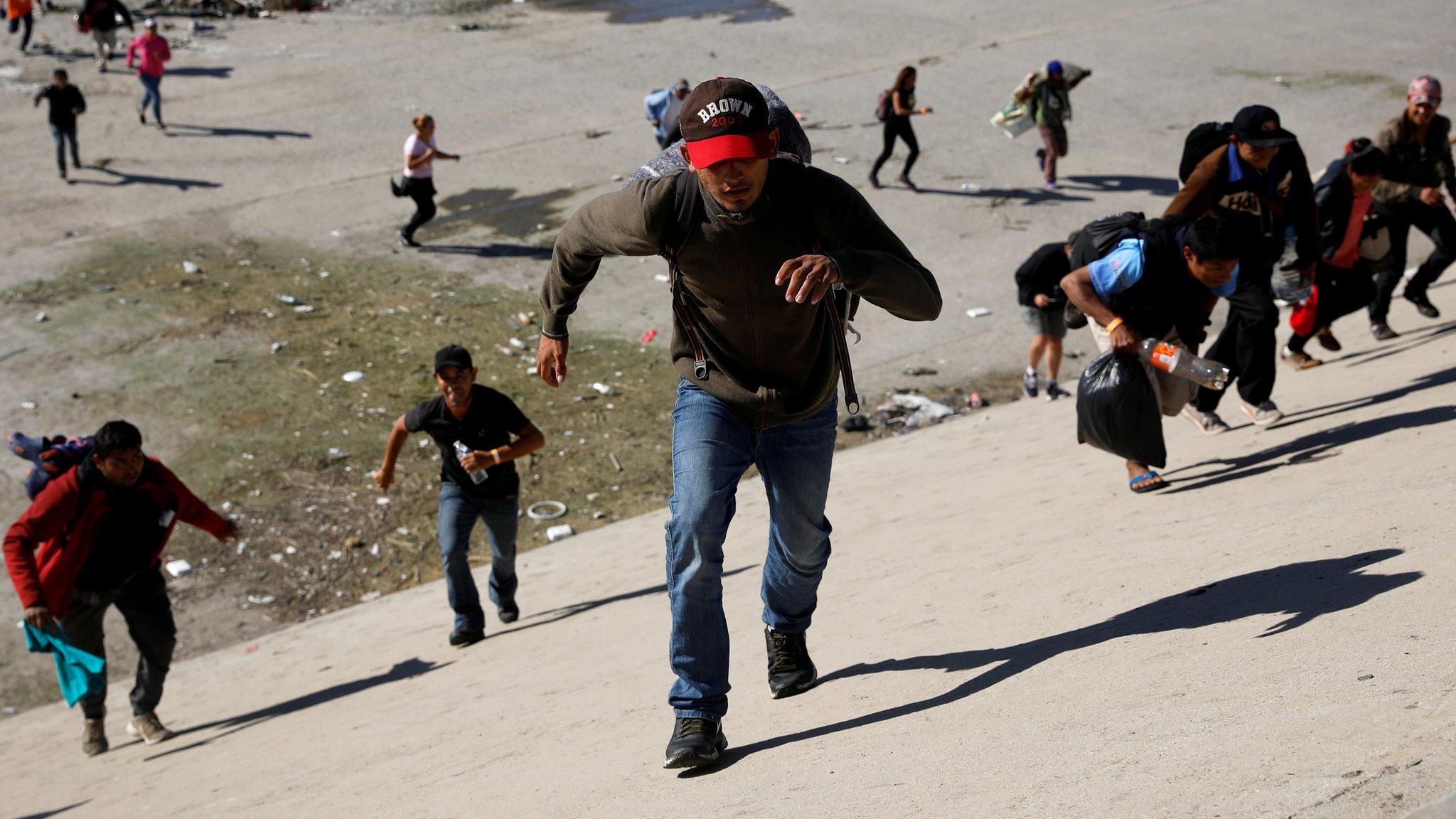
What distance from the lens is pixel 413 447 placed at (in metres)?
9.33

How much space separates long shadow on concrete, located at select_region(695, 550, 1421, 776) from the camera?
3.46 m

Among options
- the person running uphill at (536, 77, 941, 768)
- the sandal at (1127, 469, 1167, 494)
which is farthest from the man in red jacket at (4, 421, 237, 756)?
the sandal at (1127, 469, 1167, 494)

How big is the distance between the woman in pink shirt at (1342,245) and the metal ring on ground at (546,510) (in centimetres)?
487

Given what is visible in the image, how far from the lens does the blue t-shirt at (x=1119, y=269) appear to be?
5191 mm

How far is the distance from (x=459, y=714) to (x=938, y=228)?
30.5 feet

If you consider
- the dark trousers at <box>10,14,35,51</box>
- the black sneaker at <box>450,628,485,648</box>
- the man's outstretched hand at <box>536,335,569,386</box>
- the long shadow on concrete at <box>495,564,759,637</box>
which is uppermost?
the dark trousers at <box>10,14,35,51</box>

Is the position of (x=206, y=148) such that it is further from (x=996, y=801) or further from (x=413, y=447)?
(x=996, y=801)

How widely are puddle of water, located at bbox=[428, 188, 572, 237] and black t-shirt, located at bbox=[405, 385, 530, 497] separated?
7390 millimetres

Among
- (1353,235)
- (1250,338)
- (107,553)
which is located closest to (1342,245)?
(1353,235)

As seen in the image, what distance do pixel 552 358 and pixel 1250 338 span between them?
402 centimetres

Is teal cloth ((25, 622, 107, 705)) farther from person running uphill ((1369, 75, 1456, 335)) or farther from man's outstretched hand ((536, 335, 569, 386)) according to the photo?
person running uphill ((1369, 75, 1456, 335))

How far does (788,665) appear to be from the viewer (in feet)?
13.0

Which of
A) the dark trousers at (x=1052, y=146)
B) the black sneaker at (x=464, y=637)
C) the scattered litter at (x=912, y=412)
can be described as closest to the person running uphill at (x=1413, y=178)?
the scattered litter at (x=912, y=412)

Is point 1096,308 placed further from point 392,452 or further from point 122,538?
point 122,538
